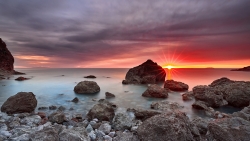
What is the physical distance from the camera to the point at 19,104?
39.4ft

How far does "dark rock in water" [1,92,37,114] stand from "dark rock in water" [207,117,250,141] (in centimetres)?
1286

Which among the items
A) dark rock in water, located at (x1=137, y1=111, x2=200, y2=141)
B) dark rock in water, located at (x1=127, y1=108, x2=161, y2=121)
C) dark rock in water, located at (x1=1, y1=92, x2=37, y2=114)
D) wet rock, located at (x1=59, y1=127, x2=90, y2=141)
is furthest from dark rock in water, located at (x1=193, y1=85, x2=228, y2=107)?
dark rock in water, located at (x1=1, y1=92, x2=37, y2=114)

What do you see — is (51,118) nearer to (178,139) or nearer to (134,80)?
(178,139)

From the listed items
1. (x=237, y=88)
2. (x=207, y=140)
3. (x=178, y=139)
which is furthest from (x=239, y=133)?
(x=237, y=88)

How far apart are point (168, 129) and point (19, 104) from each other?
1180 cm

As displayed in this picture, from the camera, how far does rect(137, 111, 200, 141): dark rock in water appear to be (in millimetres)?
5566

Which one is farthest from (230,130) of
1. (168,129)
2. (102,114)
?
(102,114)

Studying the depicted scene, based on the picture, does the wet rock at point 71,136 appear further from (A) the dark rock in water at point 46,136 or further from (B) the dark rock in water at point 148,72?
(B) the dark rock in water at point 148,72

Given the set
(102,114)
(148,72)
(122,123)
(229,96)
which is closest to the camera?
(122,123)

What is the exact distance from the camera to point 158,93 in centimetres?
2072

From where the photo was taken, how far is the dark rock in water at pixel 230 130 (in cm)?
616

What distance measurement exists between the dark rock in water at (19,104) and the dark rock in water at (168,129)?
Answer: 1044 centimetres

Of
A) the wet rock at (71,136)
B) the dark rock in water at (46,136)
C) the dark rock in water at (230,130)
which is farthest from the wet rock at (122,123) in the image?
the dark rock in water at (230,130)

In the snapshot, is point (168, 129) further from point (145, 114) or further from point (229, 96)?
point (229, 96)
